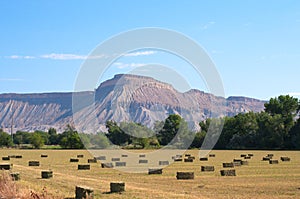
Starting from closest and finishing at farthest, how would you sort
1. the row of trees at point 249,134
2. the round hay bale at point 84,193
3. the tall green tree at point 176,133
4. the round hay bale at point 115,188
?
the round hay bale at point 84,193, the round hay bale at point 115,188, the tall green tree at point 176,133, the row of trees at point 249,134

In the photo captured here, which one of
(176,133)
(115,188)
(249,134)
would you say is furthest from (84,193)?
(249,134)

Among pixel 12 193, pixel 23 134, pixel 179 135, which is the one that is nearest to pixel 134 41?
pixel 12 193

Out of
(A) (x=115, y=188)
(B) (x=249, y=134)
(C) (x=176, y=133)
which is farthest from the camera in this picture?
(B) (x=249, y=134)

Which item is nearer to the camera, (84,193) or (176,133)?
(84,193)

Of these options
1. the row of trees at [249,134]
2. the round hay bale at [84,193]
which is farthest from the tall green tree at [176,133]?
the round hay bale at [84,193]

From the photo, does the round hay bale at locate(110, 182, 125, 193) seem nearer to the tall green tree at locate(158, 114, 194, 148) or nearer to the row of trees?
the tall green tree at locate(158, 114, 194, 148)

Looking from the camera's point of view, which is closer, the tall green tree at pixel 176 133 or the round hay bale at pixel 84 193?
the round hay bale at pixel 84 193

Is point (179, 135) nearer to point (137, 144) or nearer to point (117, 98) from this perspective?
point (117, 98)

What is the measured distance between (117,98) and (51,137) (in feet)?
403

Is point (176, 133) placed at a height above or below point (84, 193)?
above

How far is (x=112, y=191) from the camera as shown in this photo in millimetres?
21375

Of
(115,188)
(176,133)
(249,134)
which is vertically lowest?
(115,188)

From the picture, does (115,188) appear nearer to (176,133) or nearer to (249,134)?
(176,133)

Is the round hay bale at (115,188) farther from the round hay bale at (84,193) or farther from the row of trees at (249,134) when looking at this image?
the row of trees at (249,134)
